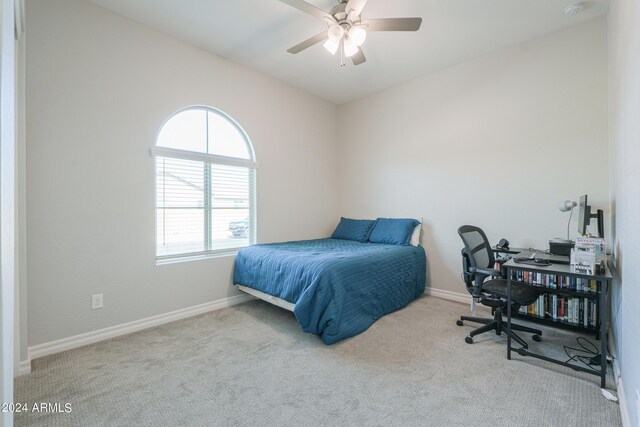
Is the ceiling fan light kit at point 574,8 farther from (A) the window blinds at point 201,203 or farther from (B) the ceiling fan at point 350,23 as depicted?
(A) the window blinds at point 201,203

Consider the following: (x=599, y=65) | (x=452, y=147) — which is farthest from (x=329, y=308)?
(x=599, y=65)

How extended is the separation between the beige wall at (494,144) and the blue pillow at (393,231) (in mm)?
206

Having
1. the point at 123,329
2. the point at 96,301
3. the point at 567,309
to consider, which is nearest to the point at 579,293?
the point at 567,309

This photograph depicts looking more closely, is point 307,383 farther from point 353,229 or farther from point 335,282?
point 353,229

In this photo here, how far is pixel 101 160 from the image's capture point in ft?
8.14

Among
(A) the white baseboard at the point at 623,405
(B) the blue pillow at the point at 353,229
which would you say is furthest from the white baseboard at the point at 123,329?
(A) the white baseboard at the point at 623,405

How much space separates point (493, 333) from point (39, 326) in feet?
12.1

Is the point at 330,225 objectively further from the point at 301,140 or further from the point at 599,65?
the point at 599,65

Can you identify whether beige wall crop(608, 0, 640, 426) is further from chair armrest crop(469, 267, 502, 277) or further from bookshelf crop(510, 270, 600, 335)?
bookshelf crop(510, 270, 600, 335)

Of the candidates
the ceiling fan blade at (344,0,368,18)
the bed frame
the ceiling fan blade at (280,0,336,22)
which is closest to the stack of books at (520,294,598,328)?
the bed frame

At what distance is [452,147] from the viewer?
3508mm

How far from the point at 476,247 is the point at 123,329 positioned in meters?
3.26

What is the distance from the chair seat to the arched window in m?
2.61

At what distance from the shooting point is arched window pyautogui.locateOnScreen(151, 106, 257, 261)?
2.93 m
